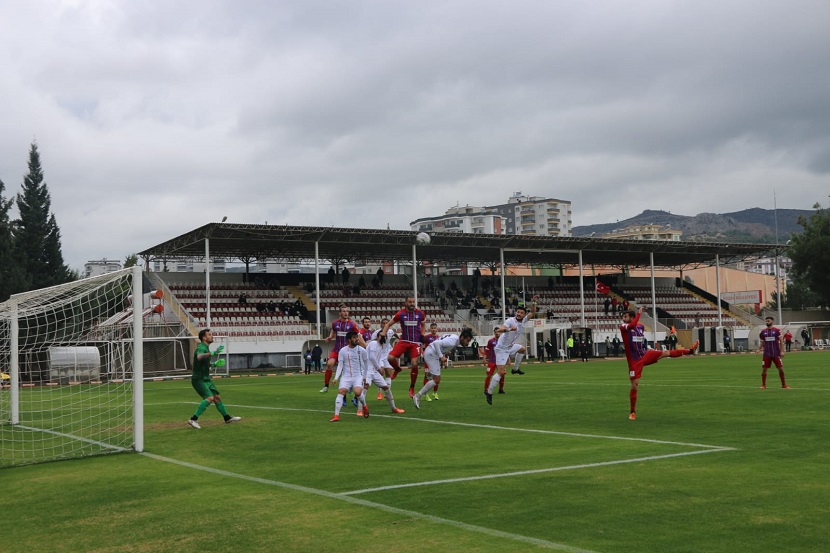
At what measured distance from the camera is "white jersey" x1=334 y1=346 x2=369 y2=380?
59.8 feet

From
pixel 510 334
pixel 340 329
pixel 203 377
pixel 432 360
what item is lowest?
pixel 203 377

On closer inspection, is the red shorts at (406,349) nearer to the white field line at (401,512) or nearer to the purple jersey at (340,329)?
the purple jersey at (340,329)

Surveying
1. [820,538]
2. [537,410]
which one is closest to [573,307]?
[537,410]

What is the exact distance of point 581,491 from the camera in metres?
9.52

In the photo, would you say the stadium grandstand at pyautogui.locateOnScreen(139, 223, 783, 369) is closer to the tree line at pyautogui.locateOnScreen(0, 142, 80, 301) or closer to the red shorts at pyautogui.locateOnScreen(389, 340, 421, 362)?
the tree line at pyautogui.locateOnScreen(0, 142, 80, 301)

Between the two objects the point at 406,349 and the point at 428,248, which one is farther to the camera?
the point at 428,248

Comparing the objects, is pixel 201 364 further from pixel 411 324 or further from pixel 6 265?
pixel 6 265

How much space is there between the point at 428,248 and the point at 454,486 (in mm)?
55794

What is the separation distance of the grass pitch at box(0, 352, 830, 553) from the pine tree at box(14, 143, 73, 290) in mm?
67644

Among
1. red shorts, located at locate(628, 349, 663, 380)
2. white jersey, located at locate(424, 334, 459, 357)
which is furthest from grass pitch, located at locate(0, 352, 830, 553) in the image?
white jersey, located at locate(424, 334, 459, 357)

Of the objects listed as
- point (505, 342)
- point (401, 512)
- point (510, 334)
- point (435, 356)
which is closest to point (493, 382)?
point (505, 342)

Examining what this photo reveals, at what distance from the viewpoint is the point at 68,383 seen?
92.8ft

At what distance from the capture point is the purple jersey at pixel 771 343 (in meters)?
24.0

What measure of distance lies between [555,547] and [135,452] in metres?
9.24
